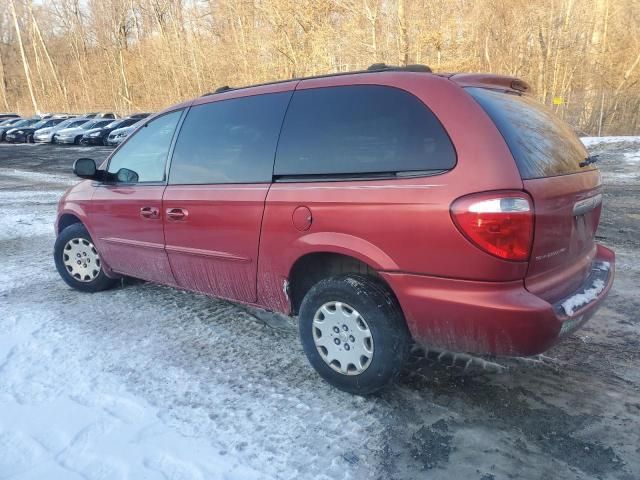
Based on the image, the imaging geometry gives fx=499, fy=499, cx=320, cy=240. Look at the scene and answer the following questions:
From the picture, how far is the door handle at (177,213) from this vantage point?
12.1 ft

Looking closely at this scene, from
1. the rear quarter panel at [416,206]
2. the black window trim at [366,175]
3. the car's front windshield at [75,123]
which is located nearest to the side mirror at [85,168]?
the black window trim at [366,175]

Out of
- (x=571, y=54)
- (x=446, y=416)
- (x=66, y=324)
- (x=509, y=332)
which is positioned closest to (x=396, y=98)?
(x=509, y=332)

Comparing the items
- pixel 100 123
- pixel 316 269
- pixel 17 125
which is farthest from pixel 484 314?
pixel 17 125

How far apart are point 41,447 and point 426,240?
7.38 feet

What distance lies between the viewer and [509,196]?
7.79 ft

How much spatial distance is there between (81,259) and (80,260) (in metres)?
0.02

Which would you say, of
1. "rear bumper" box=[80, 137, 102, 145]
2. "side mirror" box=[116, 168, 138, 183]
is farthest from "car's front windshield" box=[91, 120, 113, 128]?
"side mirror" box=[116, 168, 138, 183]

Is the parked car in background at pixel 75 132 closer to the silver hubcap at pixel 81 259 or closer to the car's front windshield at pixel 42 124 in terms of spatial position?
the car's front windshield at pixel 42 124

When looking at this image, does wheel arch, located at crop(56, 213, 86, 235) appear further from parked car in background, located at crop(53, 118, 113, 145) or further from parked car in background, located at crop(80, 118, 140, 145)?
parked car in background, located at crop(53, 118, 113, 145)

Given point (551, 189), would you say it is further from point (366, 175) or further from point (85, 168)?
point (85, 168)

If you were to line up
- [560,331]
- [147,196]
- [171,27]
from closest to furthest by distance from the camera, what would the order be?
[560,331]
[147,196]
[171,27]

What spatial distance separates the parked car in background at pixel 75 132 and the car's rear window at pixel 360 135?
28.9 m

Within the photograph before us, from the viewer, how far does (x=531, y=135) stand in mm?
2730

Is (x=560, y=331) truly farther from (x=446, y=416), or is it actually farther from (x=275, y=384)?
(x=275, y=384)
